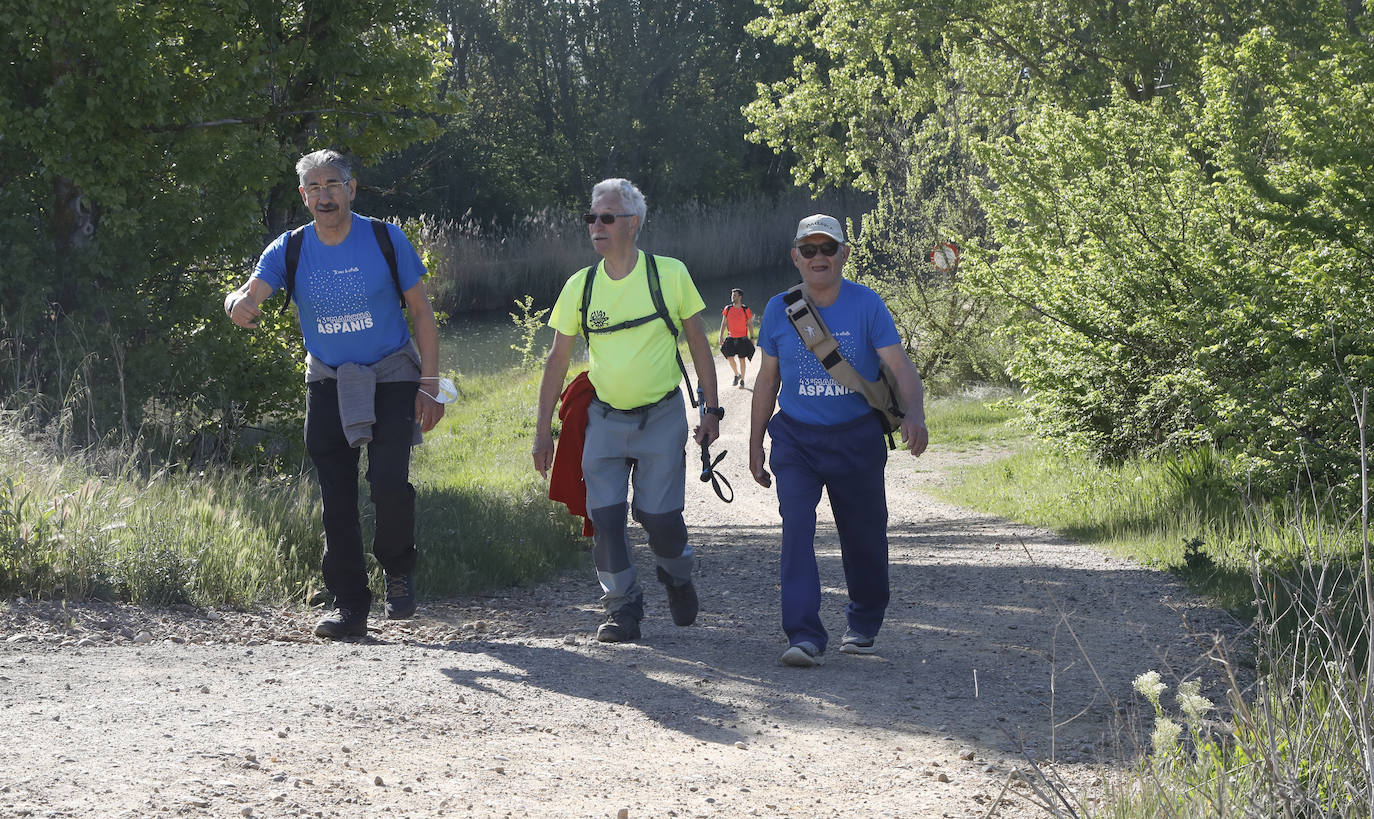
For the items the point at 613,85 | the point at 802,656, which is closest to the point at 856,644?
the point at 802,656

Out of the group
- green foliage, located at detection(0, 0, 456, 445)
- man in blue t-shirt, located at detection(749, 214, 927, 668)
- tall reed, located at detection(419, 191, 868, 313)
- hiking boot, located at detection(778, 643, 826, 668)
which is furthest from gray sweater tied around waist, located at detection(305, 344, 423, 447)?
tall reed, located at detection(419, 191, 868, 313)

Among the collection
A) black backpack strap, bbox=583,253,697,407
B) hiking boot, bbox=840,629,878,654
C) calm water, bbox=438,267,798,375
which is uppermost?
black backpack strap, bbox=583,253,697,407

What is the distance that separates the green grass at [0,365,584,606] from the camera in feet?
20.3

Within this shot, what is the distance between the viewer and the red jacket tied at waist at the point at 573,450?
237 inches

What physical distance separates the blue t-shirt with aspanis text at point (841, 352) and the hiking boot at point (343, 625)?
6.57ft

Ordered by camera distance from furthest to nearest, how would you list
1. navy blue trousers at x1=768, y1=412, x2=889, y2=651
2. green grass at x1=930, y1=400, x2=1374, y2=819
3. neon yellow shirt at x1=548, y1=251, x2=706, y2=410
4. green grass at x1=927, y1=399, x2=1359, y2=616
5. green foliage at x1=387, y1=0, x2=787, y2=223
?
green foliage at x1=387, y1=0, x2=787, y2=223 → green grass at x1=927, y1=399, x2=1359, y2=616 → neon yellow shirt at x1=548, y1=251, x2=706, y2=410 → navy blue trousers at x1=768, y1=412, x2=889, y2=651 → green grass at x1=930, y1=400, x2=1374, y2=819

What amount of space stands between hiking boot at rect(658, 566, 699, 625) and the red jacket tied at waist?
1.30ft

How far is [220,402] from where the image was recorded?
1217 centimetres

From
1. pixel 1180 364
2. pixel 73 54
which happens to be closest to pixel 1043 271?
pixel 1180 364

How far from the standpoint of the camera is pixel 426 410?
5953 millimetres

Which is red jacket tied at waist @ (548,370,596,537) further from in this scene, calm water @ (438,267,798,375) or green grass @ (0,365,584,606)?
calm water @ (438,267,798,375)

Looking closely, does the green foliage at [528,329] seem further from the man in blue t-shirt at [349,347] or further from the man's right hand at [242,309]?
the man's right hand at [242,309]

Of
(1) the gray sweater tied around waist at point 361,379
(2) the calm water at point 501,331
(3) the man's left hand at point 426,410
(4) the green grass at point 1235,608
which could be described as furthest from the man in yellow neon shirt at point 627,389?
(2) the calm water at point 501,331

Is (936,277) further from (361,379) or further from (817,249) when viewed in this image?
(361,379)
